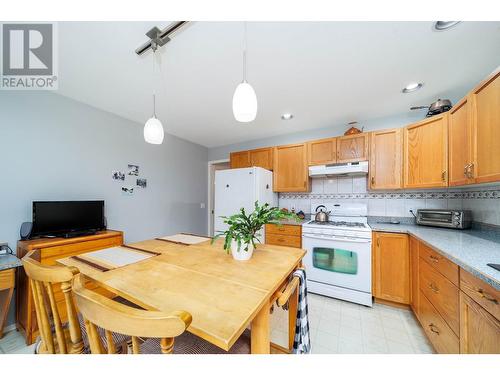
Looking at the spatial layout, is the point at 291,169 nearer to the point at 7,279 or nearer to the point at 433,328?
the point at 433,328

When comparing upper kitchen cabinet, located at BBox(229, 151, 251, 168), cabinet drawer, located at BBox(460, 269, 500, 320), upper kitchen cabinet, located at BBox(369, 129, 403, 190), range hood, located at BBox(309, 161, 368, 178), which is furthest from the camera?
upper kitchen cabinet, located at BBox(229, 151, 251, 168)

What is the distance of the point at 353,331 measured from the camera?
1.68m

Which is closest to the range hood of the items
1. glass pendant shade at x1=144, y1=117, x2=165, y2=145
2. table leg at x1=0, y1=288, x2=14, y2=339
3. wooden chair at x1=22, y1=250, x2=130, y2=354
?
glass pendant shade at x1=144, y1=117, x2=165, y2=145

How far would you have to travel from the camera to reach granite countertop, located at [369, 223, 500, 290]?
881 mm

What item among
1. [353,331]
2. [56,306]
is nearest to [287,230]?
[353,331]

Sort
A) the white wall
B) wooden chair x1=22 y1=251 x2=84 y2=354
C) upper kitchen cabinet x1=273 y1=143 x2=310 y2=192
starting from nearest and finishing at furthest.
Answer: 1. wooden chair x1=22 y1=251 x2=84 y2=354
2. the white wall
3. upper kitchen cabinet x1=273 y1=143 x2=310 y2=192

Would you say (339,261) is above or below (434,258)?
below

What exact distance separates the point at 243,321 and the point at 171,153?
318cm

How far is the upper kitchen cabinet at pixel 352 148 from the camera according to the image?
2.46 meters

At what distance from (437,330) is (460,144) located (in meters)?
1.54

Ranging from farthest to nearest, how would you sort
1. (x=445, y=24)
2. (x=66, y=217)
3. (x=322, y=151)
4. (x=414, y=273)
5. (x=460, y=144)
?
1. (x=322, y=151)
2. (x=66, y=217)
3. (x=414, y=273)
4. (x=460, y=144)
5. (x=445, y=24)

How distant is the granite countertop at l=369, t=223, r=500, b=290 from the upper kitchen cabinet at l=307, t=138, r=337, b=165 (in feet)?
4.22

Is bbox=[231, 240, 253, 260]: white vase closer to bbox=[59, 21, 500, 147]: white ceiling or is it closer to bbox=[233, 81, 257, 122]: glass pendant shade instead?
bbox=[233, 81, 257, 122]: glass pendant shade
